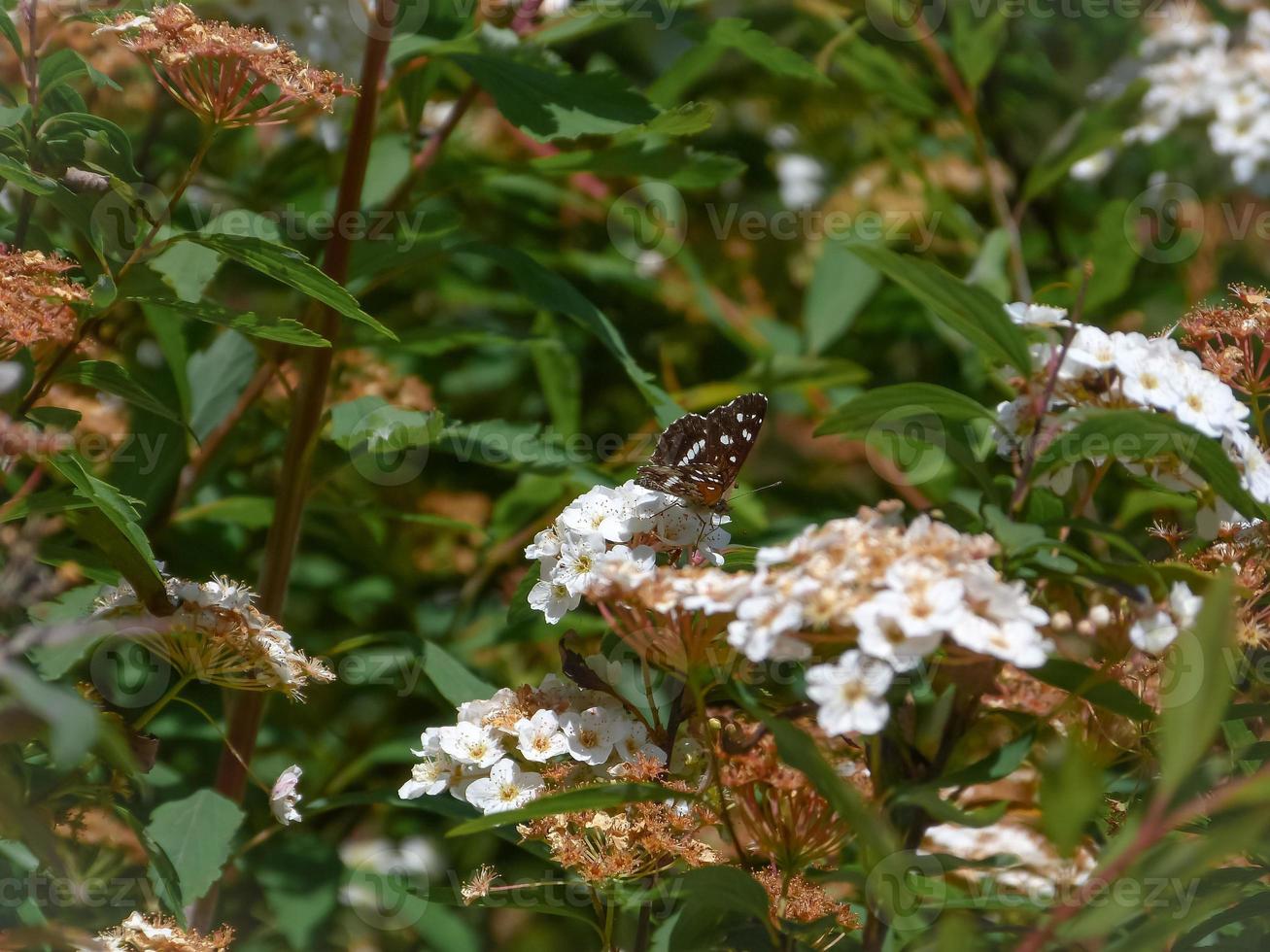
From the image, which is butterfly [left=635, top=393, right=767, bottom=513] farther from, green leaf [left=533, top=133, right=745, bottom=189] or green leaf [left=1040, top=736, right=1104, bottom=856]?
green leaf [left=1040, top=736, right=1104, bottom=856]

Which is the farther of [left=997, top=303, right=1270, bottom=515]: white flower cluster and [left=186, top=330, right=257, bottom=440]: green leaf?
[left=186, top=330, right=257, bottom=440]: green leaf

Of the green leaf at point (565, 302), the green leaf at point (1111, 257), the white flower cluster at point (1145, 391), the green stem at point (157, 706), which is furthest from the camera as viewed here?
the green leaf at point (1111, 257)

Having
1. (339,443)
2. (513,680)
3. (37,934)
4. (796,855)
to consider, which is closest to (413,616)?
(513,680)

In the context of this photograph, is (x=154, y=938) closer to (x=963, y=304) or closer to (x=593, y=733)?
(x=593, y=733)

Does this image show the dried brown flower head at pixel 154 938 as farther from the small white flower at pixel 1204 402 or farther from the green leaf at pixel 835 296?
the green leaf at pixel 835 296

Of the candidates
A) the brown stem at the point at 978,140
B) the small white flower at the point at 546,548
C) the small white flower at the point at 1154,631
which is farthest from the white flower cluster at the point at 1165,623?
the brown stem at the point at 978,140

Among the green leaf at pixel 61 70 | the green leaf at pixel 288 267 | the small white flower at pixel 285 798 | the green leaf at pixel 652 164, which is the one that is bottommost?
the small white flower at pixel 285 798

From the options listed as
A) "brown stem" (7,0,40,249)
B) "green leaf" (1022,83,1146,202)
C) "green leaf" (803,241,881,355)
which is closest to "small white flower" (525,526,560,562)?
"brown stem" (7,0,40,249)
